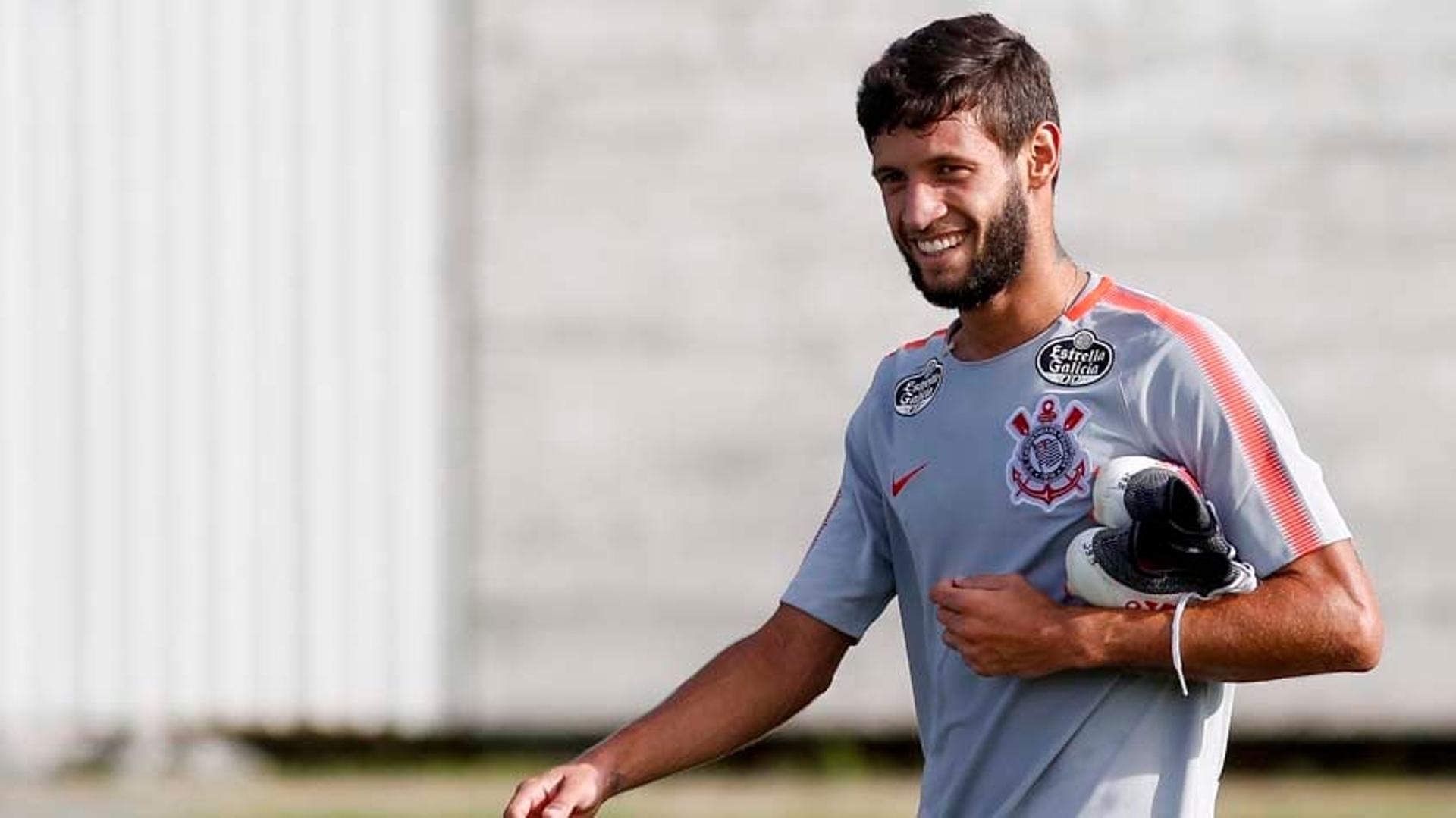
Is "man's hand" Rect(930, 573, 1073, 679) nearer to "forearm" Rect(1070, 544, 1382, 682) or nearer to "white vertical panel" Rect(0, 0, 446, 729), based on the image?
"forearm" Rect(1070, 544, 1382, 682)

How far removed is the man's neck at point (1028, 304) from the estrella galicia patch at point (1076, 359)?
0.05 meters

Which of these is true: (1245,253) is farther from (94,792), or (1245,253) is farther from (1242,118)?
(94,792)

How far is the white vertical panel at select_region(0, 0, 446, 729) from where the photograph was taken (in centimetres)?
1233

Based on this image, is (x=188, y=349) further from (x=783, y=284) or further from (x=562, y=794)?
(x=562, y=794)

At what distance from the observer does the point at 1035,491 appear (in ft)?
12.0

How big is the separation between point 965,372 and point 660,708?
72 centimetres

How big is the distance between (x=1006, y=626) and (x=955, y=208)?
0.61 m

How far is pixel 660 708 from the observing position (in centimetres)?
400

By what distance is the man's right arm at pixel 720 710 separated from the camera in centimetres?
Result: 390

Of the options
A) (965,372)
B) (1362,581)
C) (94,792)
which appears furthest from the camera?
(94,792)

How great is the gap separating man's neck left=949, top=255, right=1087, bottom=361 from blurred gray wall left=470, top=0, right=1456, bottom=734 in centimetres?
857

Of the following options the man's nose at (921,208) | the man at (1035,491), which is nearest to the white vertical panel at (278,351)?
the man at (1035,491)

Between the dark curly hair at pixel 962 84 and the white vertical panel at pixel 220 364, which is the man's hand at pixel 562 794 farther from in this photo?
the white vertical panel at pixel 220 364

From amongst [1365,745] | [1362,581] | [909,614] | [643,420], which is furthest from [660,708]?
[1365,745]
